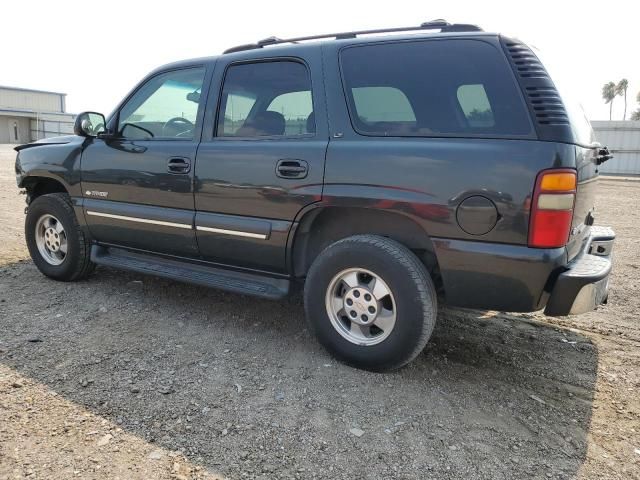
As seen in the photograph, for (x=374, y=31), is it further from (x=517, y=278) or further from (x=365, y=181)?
(x=517, y=278)

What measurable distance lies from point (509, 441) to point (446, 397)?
45cm

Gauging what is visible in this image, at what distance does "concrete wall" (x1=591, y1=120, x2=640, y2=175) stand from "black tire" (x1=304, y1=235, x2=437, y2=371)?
27.1 m

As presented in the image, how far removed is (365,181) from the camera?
2934mm

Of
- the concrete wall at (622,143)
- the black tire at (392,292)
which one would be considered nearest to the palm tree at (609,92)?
the concrete wall at (622,143)

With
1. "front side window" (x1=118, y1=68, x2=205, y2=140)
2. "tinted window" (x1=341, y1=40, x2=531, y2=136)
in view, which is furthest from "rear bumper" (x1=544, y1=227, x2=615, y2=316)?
"front side window" (x1=118, y1=68, x2=205, y2=140)

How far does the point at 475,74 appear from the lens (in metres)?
2.73

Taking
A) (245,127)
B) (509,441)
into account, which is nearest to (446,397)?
(509,441)

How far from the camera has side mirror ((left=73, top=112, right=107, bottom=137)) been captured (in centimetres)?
412

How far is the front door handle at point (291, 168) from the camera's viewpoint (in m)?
3.14

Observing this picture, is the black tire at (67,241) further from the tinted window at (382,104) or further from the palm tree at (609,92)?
the palm tree at (609,92)

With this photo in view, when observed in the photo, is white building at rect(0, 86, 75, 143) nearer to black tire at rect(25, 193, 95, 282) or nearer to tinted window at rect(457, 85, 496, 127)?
black tire at rect(25, 193, 95, 282)

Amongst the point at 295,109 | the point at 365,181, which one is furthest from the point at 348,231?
the point at 295,109

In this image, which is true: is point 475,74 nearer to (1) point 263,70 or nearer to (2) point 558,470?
(1) point 263,70

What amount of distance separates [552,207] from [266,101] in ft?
6.59
